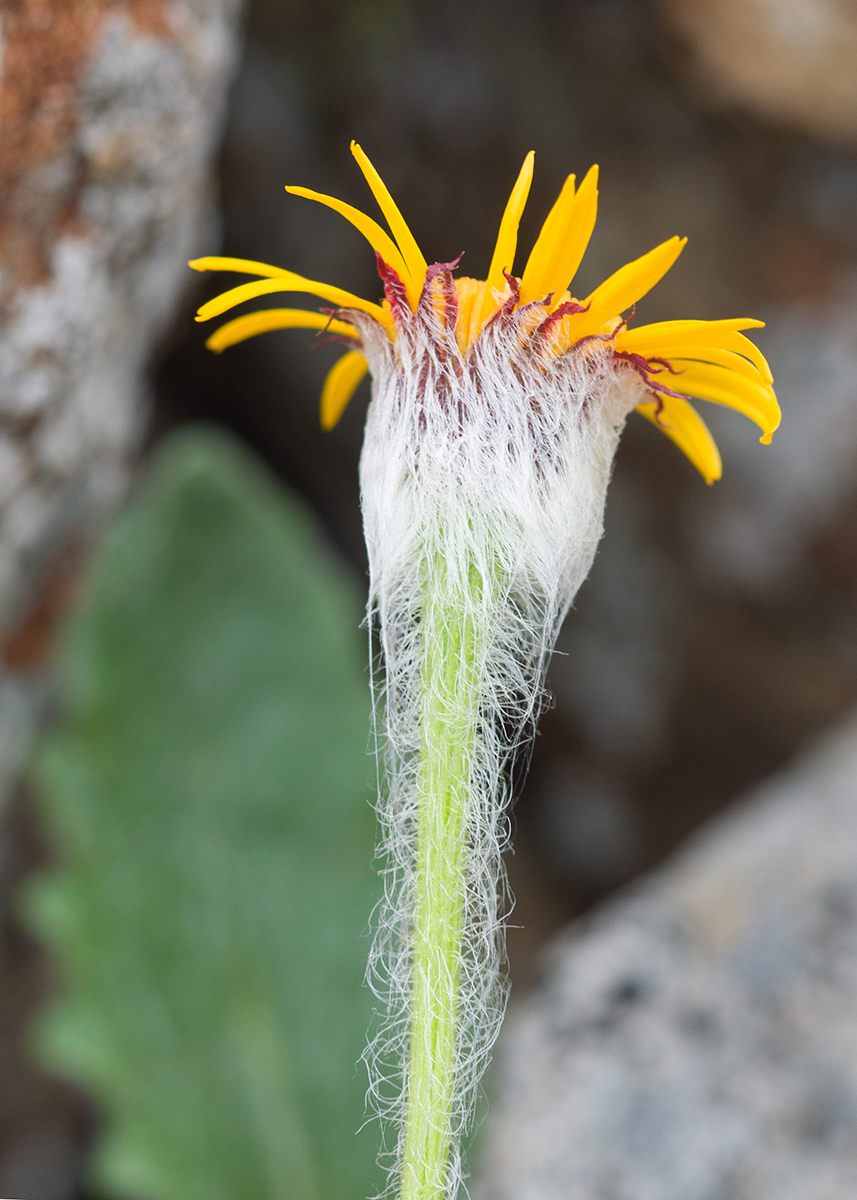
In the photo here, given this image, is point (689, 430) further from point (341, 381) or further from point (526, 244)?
point (526, 244)

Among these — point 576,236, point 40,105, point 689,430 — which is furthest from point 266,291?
point 40,105

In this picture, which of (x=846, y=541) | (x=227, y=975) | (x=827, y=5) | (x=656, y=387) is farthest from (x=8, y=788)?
(x=827, y=5)

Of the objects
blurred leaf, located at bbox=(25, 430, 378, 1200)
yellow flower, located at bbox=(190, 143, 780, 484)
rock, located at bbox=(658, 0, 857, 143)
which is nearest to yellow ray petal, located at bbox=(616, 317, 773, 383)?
yellow flower, located at bbox=(190, 143, 780, 484)

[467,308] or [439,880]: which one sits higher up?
[467,308]

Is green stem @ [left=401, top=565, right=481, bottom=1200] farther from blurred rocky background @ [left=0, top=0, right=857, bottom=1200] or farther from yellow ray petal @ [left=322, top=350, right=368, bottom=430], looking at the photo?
blurred rocky background @ [left=0, top=0, right=857, bottom=1200]

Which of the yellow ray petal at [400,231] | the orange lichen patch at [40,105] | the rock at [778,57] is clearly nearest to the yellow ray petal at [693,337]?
the yellow ray petal at [400,231]

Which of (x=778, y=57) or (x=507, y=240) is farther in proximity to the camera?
(x=778, y=57)

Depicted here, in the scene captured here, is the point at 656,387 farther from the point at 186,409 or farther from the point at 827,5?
the point at 186,409

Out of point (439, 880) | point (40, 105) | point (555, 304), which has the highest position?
point (40, 105)
